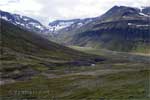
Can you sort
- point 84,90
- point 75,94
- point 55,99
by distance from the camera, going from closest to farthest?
point 55,99
point 75,94
point 84,90

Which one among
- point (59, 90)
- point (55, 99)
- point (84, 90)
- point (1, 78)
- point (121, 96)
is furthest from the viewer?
point (1, 78)

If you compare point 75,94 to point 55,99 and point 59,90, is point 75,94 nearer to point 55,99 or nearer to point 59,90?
point 55,99

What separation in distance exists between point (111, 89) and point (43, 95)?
2104 cm

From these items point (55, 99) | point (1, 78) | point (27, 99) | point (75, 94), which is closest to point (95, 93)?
point (75, 94)

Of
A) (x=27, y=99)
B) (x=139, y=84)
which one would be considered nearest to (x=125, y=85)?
(x=139, y=84)

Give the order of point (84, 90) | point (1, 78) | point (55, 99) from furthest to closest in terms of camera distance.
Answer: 1. point (1, 78)
2. point (84, 90)
3. point (55, 99)

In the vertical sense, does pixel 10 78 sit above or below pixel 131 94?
below

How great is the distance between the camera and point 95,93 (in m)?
104

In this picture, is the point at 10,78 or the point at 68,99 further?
the point at 10,78

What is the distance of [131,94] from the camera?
9362 centimetres

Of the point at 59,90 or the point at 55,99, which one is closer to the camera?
the point at 55,99

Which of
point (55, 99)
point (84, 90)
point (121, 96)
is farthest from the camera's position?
point (84, 90)

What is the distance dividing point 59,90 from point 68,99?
24.4 m

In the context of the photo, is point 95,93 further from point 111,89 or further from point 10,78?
point 10,78
